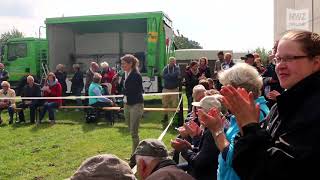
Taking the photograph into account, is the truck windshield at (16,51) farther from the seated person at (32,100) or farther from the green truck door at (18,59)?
the seated person at (32,100)

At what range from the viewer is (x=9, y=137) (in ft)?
36.3

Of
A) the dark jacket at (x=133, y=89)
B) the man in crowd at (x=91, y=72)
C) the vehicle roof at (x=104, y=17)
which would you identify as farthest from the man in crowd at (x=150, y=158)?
the vehicle roof at (x=104, y=17)

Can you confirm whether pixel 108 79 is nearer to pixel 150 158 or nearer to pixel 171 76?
pixel 171 76

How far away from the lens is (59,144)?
1012cm

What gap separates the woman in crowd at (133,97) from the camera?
8.28m

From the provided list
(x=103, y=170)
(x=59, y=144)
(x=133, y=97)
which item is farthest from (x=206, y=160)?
(x=59, y=144)

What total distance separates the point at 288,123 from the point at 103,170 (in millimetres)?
878

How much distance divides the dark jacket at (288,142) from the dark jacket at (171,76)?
10.9 meters

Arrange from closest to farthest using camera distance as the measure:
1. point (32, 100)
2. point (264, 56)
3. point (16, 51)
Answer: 1. point (32, 100)
2. point (16, 51)
3. point (264, 56)

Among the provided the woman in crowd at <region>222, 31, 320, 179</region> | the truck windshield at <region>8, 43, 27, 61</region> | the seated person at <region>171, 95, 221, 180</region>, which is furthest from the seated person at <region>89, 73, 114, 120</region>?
the woman in crowd at <region>222, 31, 320, 179</region>

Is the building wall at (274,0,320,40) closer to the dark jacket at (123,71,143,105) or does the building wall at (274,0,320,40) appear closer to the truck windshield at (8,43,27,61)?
the dark jacket at (123,71,143,105)

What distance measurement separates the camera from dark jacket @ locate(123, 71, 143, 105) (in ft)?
27.5

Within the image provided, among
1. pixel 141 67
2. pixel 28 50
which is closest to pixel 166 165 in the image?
pixel 141 67

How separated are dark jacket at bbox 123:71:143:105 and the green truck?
285 inches
